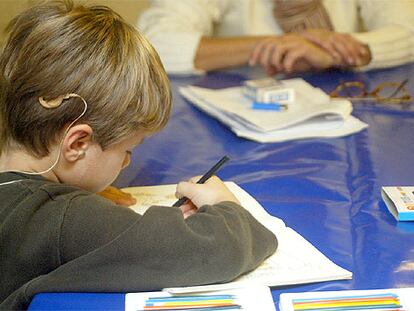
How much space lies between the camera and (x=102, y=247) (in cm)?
78

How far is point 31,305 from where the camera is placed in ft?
2.53

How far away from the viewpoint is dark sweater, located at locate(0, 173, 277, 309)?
2.57 ft

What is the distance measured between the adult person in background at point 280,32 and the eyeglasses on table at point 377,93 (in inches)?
5.9

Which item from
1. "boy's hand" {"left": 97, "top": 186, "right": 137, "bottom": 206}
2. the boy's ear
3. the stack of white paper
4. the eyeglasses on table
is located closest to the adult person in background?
the eyeglasses on table

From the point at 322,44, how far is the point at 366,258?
96cm

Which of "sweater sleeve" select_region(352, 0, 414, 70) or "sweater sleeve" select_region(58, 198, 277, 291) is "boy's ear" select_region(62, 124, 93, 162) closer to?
"sweater sleeve" select_region(58, 198, 277, 291)

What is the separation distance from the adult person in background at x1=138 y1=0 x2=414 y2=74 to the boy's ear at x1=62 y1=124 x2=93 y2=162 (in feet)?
2.88

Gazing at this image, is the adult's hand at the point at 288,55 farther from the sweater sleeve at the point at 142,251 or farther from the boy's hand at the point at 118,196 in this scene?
the sweater sleeve at the point at 142,251

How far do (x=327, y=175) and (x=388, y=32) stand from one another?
0.86 m

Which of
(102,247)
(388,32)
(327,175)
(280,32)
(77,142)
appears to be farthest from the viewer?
(280,32)

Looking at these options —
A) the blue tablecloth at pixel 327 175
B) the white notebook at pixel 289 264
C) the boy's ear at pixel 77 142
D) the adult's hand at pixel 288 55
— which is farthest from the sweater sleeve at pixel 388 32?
the boy's ear at pixel 77 142

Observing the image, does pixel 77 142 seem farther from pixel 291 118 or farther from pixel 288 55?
pixel 288 55

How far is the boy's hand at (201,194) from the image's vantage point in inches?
37.3

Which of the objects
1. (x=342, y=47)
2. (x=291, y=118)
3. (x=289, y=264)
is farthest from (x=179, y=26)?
(x=289, y=264)
